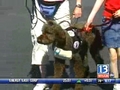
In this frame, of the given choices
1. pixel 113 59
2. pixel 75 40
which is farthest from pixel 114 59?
pixel 75 40

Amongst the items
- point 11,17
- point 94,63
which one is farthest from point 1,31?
point 94,63

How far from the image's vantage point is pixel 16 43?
8.30 m

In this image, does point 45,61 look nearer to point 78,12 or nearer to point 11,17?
point 78,12

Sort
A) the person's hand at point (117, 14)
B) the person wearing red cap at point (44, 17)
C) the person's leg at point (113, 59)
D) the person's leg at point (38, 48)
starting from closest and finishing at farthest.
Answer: the person's hand at point (117, 14) → the person's leg at point (113, 59) → the person wearing red cap at point (44, 17) → the person's leg at point (38, 48)

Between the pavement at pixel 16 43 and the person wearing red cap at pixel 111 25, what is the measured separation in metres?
0.69

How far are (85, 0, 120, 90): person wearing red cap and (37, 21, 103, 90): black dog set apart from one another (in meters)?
0.31

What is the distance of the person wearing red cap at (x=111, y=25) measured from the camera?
18.9 ft

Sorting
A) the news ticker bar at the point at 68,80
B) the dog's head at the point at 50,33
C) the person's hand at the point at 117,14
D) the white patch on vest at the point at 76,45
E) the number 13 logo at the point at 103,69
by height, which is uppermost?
the person's hand at the point at 117,14

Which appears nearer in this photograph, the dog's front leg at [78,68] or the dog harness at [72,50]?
the dog harness at [72,50]

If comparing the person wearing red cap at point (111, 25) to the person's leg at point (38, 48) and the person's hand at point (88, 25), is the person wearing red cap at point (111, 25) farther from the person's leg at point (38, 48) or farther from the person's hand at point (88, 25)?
the person's leg at point (38, 48)

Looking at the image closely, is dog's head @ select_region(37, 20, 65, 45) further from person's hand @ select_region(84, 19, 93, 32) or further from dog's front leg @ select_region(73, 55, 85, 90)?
dog's front leg @ select_region(73, 55, 85, 90)

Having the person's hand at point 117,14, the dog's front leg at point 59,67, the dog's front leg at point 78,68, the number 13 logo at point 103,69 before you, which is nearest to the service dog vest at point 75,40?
the dog's front leg at point 78,68

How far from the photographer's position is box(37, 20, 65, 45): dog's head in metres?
5.74

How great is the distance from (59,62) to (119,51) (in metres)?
0.83
